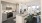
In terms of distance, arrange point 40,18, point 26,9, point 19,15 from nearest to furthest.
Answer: point 40,18
point 26,9
point 19,15

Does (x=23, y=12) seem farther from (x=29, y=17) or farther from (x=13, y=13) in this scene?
(x=13, y=13)

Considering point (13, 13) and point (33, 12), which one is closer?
point (33, 12)

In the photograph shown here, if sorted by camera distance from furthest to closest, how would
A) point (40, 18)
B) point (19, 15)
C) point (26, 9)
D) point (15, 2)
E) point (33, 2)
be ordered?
point (15, 2), point (19, 15), point (26, 9), point (33, 2), point (40, 18)

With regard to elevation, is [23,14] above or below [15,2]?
below

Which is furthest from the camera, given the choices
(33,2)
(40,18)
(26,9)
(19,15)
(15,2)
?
(15,2)

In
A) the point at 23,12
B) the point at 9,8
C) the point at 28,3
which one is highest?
the point at 28,3

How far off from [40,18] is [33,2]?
0.36 meters

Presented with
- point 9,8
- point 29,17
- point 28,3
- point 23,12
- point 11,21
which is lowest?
point 11,21

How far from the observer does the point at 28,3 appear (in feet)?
4.19

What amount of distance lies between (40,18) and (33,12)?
0.66ft

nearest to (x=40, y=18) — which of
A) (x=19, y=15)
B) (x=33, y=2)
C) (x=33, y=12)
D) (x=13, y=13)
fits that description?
(x=33, y=12)

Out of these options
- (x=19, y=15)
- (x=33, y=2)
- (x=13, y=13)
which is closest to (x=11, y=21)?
(x=13, y=13)

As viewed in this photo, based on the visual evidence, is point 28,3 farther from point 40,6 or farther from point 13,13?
point 13,13

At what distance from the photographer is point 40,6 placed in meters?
1.06
